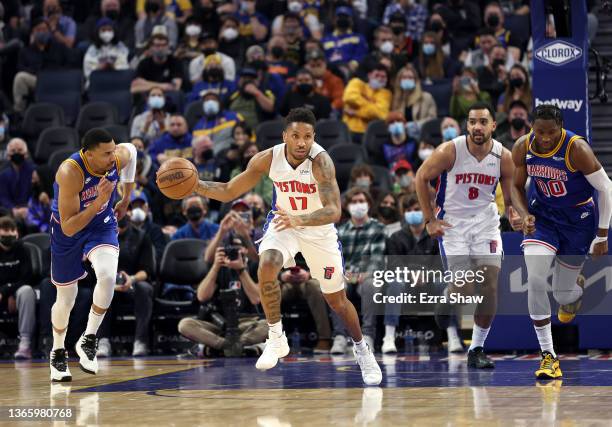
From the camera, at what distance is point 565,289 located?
891 cm

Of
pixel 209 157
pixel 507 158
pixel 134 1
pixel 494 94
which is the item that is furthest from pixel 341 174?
pixel 134 1

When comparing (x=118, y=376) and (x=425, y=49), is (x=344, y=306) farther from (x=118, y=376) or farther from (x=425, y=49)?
(x=425, y=49)

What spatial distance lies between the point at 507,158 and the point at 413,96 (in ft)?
18.4

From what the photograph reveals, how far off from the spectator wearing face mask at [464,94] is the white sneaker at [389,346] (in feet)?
13.6

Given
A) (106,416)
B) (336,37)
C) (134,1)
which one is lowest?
(106,416)

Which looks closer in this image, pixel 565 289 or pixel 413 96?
pixel 565 289

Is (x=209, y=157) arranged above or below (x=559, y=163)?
above

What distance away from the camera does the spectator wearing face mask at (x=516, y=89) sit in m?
13.9

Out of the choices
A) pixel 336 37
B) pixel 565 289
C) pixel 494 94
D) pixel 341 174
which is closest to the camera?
pixel 565 289

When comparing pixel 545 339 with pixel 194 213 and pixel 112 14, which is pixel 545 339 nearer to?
pixel 194 213

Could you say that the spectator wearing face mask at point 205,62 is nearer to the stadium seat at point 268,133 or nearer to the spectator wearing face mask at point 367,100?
the stadium seat at point 268,133

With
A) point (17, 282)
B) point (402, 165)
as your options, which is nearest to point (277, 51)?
point (402, 165)

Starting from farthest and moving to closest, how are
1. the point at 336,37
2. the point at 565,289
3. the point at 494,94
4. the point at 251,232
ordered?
the point at 336,37
the point at 494,94
the point at 251,232
the point at 565,289

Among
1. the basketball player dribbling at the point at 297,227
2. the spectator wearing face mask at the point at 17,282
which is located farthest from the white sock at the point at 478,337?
the spectator wearing face mask at the point at 17,282
